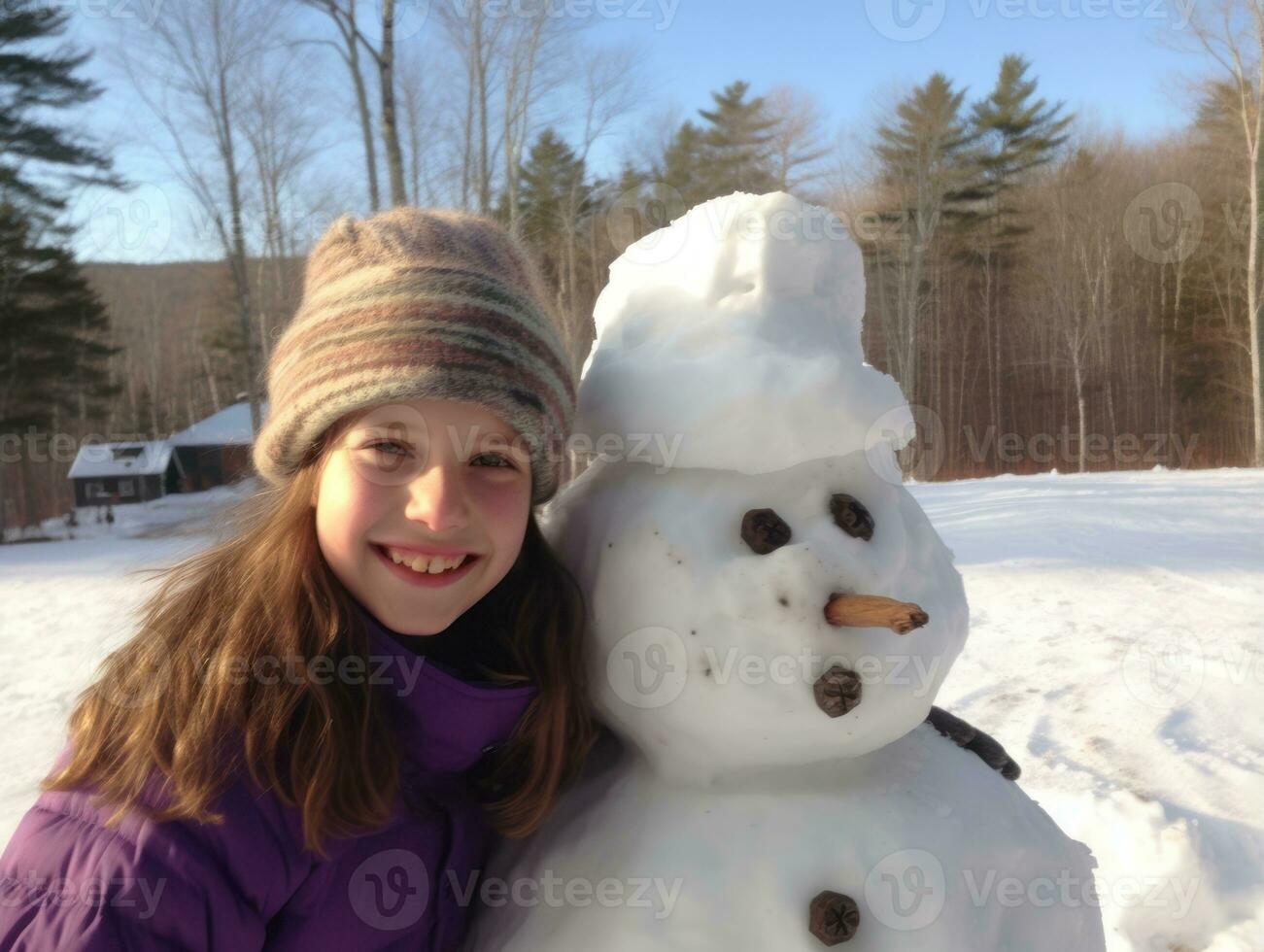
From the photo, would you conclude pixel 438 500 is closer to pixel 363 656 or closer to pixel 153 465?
pixel 363 656

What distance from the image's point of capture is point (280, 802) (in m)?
0.97

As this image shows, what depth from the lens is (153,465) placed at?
64.5 ft

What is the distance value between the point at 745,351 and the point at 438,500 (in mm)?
409

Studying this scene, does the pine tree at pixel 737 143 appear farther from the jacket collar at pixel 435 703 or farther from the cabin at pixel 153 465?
the jacket collar at pixel 435 703

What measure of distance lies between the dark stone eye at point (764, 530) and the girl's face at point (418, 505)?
0.30 m

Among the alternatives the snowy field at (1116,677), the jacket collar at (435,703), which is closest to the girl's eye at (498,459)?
the jacket collar at (435,703)

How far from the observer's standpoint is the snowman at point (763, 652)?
3.25ft

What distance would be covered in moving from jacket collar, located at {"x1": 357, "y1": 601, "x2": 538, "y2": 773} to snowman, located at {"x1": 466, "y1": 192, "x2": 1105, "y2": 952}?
0.14m

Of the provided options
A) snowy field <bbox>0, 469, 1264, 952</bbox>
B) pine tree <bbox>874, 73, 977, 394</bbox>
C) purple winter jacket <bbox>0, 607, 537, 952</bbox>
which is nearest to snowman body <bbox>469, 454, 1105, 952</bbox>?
purple winter jacket <bbox>0, 607, 537, 952</bbox>

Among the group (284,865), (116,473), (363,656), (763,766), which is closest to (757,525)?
(763,766)

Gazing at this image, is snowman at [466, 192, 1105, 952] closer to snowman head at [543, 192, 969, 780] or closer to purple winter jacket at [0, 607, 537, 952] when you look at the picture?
snowman head at [543, 192, 969, 780]

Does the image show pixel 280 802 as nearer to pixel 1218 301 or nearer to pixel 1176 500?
pixel 1176 500

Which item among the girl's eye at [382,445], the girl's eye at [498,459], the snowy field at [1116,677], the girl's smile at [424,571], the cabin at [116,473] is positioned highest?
the girl's eye at [382,445]

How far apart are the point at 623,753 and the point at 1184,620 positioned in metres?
3.55
